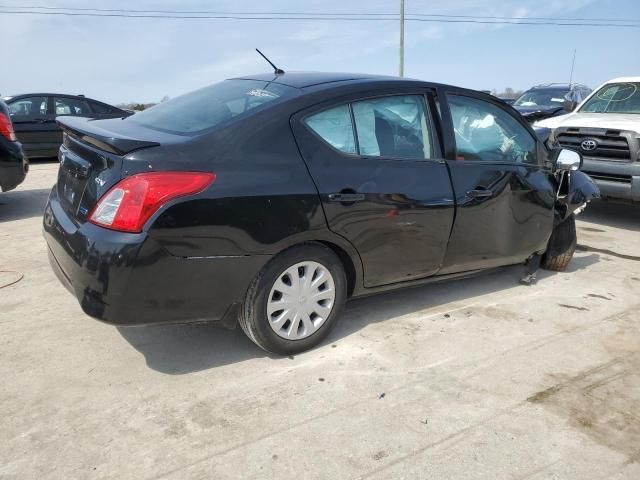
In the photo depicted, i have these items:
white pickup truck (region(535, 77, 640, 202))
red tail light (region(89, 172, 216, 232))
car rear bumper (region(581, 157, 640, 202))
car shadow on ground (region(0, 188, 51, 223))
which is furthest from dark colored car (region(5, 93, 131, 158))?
red tail light (region(89, 172, 216, 232))

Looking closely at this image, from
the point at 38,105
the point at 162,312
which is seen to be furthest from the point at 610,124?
the point at 38,105

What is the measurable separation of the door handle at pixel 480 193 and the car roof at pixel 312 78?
843mm

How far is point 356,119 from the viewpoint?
10.8ft

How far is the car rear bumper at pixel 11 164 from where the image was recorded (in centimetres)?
630

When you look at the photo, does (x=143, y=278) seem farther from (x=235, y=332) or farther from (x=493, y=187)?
(x=493, y=187)

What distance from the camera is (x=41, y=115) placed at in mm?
10805

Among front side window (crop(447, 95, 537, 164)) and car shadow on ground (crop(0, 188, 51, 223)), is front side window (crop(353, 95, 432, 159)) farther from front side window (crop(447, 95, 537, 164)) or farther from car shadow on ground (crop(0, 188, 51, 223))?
car shadow on ground (crop(0, 188, 51, 223))

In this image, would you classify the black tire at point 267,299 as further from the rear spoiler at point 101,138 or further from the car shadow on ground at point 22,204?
the car shadow on ground at point 22,204

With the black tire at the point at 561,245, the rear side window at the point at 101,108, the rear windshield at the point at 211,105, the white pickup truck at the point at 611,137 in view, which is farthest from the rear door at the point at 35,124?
the black tire at the point at 561,245

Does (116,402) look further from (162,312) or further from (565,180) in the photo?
(565,180)

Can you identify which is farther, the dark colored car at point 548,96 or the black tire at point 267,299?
the dark colored car at point 548,96

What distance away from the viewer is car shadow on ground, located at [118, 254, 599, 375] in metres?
3.18

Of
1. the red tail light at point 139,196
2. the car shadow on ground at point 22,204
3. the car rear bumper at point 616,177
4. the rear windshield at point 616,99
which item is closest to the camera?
the red tail light at point 139,196

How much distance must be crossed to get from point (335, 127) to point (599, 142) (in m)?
4.74
